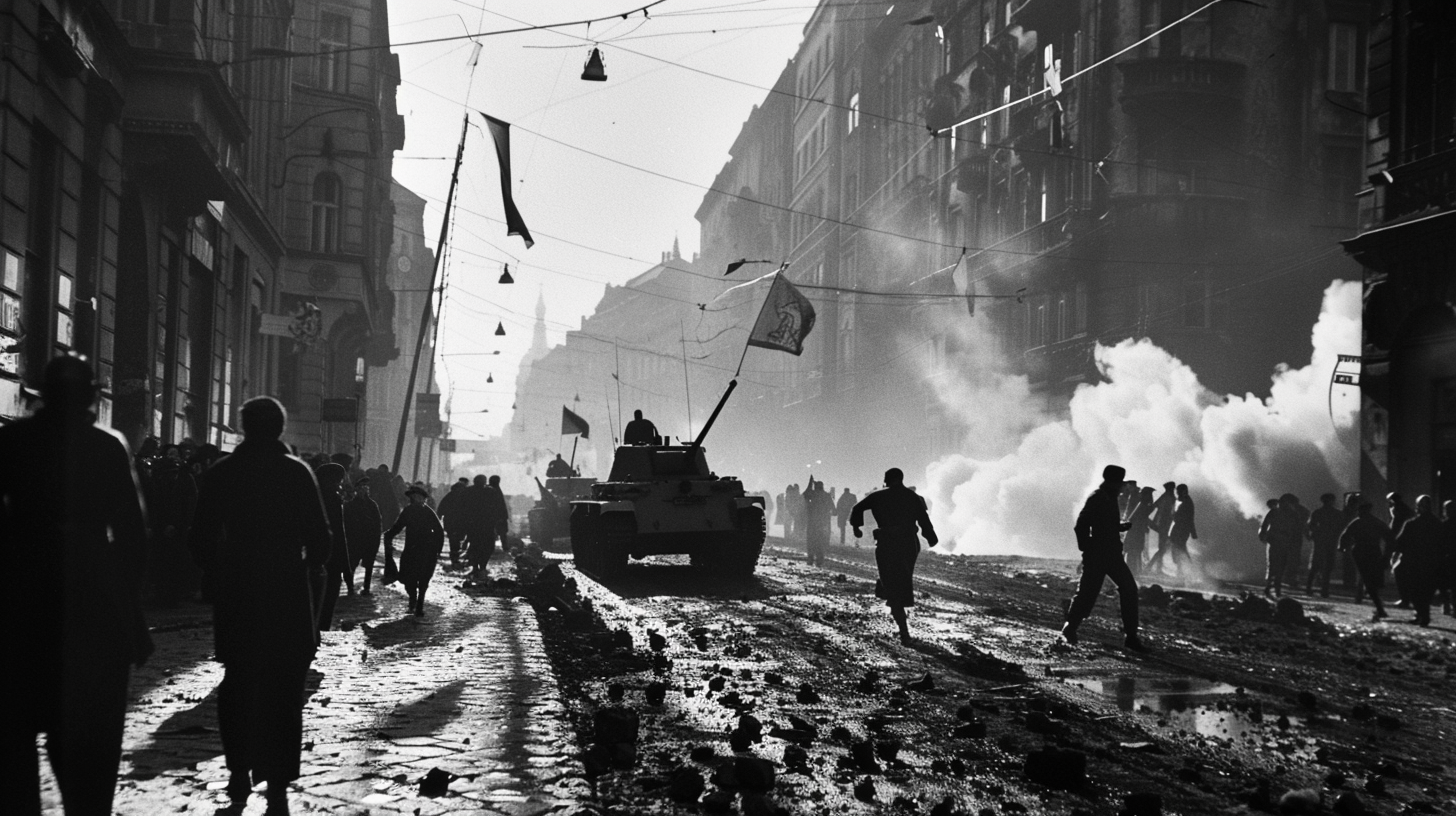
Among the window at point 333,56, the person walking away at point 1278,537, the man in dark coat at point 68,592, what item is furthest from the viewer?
the window at point 333,56

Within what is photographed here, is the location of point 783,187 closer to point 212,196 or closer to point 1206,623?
point 212,196

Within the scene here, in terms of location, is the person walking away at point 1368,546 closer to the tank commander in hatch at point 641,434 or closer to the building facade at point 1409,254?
the building facade at point 1409,254

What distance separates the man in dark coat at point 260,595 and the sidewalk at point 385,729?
0.89ft

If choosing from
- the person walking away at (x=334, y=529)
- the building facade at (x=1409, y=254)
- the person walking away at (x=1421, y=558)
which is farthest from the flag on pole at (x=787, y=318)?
the person walking away at (x=334, y=529)

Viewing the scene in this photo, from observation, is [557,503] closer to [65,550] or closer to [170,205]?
[170,205]

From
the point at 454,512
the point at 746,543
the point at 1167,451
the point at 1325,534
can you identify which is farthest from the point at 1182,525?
the point at 454,512

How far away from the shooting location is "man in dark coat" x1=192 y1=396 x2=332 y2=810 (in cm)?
595

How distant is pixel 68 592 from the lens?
475cm

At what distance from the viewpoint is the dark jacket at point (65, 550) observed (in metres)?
4.62

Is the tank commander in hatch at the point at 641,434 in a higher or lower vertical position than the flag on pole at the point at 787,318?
A: lower

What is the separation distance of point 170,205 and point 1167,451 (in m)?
22.6

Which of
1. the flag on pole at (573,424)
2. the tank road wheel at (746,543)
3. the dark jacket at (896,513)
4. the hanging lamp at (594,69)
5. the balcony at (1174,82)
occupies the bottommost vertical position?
the tank road wheel at (746,543)

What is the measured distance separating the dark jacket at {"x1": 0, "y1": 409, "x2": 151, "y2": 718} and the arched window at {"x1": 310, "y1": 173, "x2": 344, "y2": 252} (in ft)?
118

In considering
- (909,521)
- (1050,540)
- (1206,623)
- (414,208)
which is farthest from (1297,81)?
(414,208)
